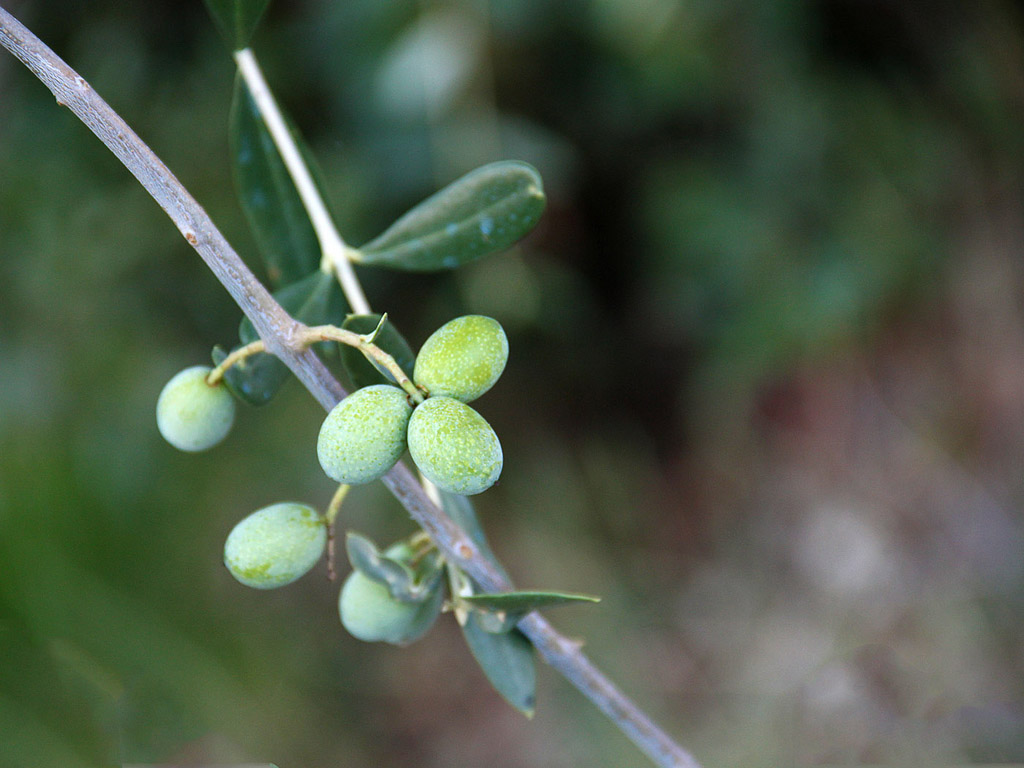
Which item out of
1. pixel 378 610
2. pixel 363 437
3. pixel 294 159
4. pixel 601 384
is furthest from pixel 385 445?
pixel 601 384

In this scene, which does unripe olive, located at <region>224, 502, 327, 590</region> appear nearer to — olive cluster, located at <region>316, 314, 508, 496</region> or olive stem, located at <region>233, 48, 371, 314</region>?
olive cluster, located at <region>316, 314, 508, 496</region>

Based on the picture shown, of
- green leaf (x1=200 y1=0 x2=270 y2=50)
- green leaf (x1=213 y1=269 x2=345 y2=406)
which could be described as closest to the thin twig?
green leaf (x1=213 y1=269 x2=345 y2=406)

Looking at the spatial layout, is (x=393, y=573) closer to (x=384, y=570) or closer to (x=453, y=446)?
(x=384, y=570)

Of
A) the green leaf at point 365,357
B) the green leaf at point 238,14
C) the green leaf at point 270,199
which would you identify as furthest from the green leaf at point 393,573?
the green leaf at point 238,14

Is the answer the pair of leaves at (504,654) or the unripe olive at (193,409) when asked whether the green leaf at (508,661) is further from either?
the unripe olive at (193,409)

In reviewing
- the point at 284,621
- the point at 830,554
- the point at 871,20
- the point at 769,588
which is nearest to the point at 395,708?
the point at 284,621

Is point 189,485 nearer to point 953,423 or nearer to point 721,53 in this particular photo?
point 721,53
